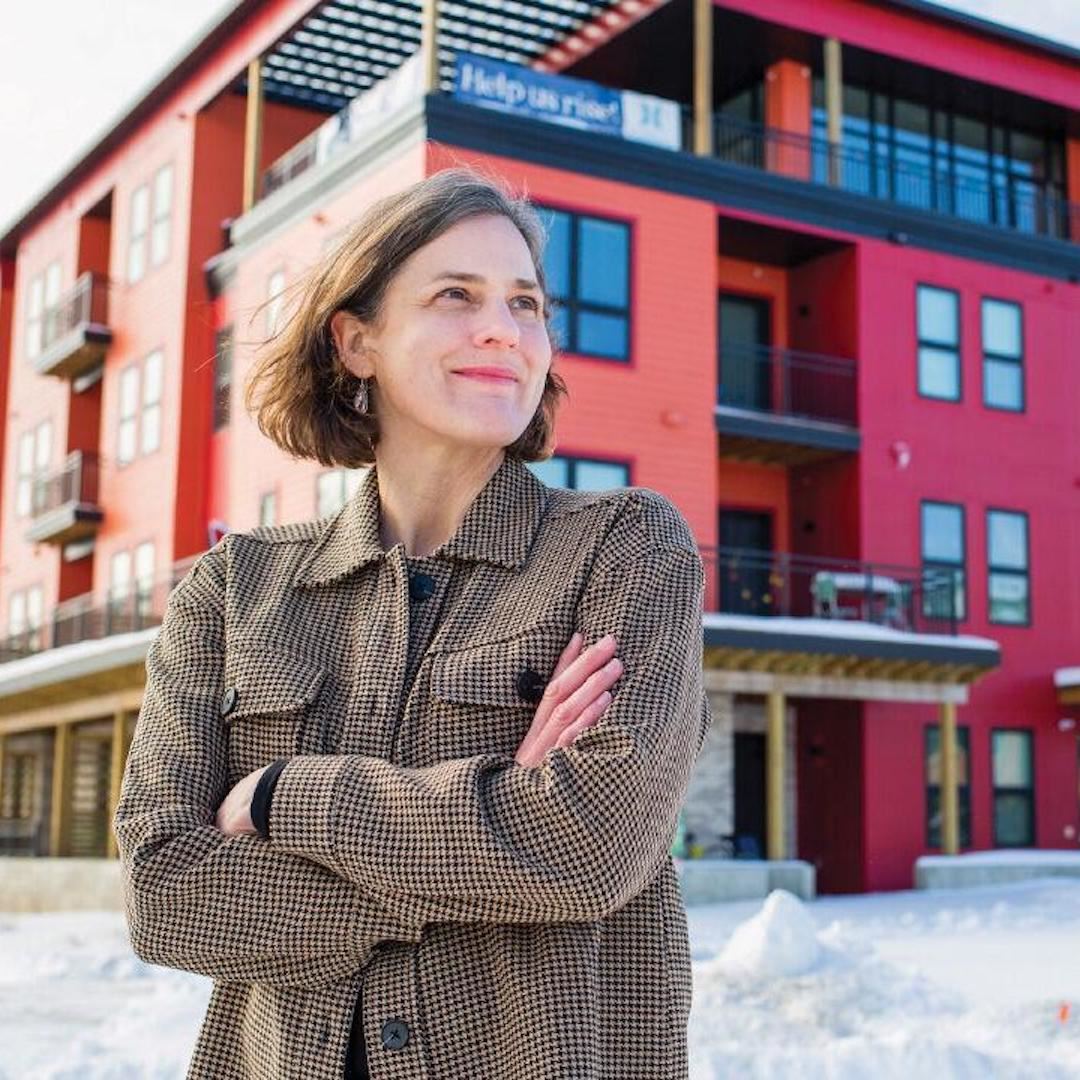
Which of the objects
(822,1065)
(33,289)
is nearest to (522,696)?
(822,1065)

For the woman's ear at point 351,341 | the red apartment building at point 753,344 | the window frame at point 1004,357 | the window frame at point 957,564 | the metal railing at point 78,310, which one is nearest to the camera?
the woman's ear at point 351,341

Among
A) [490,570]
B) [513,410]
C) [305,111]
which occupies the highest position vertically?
[305,111]

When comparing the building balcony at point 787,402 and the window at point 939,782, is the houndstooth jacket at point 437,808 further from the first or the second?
the window at point 939,782

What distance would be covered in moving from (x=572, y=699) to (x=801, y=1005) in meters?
7.53

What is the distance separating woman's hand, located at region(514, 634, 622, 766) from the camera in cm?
238

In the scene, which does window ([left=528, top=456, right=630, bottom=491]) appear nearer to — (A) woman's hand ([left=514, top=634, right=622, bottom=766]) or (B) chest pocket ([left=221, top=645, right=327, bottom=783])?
(B) chest pocket ([left=221, top=645, right=327, bottom=783])

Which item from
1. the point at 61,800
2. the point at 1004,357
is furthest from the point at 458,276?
the point at 61,800

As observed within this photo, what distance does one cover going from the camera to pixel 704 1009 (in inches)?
365

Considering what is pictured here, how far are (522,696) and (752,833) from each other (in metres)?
22.2

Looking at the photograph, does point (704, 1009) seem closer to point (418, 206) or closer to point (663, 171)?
point (418, 206)

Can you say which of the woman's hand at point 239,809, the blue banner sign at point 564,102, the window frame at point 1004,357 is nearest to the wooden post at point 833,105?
the blue banner sign at point 564,102

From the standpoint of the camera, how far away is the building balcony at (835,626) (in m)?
21.4

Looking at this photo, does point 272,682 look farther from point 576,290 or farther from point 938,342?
point 938,342

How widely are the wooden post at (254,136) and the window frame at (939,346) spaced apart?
391 inches
